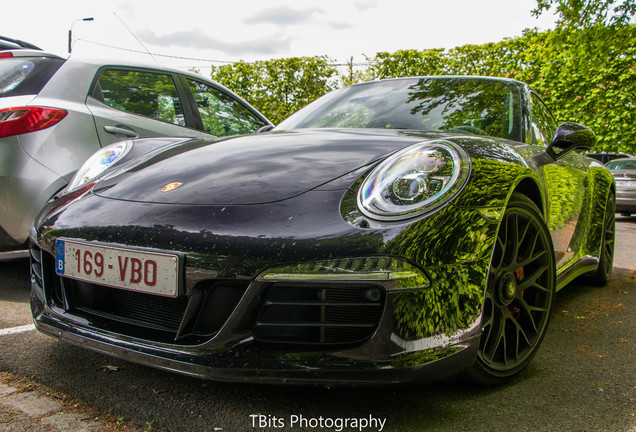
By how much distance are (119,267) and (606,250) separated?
3.43 metres

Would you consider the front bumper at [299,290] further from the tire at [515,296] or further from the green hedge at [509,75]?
the green hedge at [509,75]

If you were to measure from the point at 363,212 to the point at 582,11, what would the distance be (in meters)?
6.94

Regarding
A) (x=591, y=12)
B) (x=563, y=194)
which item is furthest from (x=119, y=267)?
(x=591, y=12)

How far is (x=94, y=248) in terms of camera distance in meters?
1.73

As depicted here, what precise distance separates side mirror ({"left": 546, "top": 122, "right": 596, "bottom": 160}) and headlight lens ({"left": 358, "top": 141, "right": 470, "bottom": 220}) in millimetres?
963

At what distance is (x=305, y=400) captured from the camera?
5.87 ft

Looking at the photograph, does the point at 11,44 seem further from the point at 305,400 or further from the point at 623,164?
the point at 623,164

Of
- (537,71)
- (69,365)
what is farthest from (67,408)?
(537,71)

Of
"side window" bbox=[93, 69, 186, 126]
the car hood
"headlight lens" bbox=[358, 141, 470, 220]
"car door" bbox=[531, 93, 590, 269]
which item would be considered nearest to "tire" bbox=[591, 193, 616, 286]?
"car door" bbox=[531, 93, 590, 269]

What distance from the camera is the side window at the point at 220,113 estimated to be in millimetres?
4371

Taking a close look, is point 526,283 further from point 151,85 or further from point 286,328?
point 151,85

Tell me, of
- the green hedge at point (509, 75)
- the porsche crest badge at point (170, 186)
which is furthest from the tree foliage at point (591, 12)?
the porsche crest badge at point (170, 186)

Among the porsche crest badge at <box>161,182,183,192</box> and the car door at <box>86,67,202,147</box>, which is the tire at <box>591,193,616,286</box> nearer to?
the porsche crest badge at <box>161,182,183,192</box>

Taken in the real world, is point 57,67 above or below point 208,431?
above
